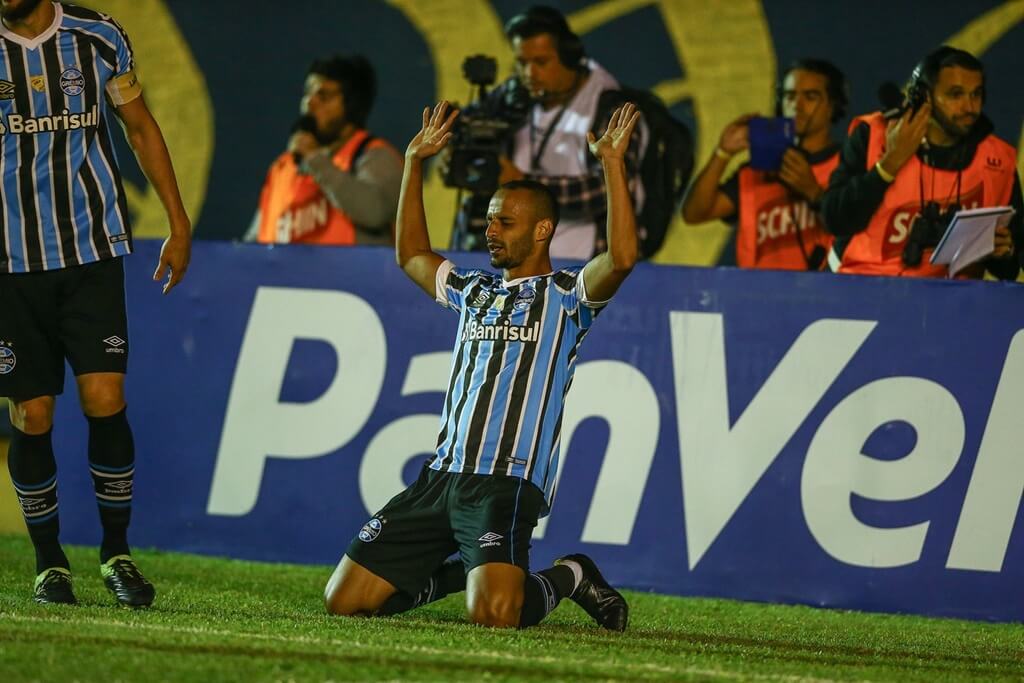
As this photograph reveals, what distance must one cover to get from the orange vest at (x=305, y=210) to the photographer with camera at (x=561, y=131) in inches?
27.6

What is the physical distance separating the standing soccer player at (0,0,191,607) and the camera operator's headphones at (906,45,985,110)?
10.1 ft

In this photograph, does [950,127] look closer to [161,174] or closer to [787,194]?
[787,194]

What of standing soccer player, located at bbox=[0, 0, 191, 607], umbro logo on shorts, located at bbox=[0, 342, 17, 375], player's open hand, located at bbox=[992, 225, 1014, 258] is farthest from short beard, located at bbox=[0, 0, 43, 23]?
player's open hand, located at bbox=[992, 225, 1014, 258]

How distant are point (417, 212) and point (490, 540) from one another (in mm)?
1177

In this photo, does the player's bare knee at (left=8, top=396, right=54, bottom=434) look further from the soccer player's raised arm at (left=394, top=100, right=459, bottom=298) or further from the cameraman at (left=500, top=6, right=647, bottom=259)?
the cameraman at (left=500, top=6, right=647, bottom=259)

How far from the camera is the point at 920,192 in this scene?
6684 mm

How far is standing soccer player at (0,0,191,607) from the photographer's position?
5090mm

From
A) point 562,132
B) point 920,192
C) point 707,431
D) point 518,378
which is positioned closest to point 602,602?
point 518,378

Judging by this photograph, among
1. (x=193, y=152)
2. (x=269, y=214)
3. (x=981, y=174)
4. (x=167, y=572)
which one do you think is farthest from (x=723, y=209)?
(x=193, y=152)

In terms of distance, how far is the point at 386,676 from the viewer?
3.92 m

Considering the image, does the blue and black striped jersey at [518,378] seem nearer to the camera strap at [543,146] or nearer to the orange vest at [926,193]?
the orange vest at [926,193]

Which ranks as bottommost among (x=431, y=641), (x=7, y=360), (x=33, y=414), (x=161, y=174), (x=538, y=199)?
(x=431, y=641)

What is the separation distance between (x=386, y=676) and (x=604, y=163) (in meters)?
1.86

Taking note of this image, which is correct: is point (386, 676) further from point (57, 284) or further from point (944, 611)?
point (944, 611)
